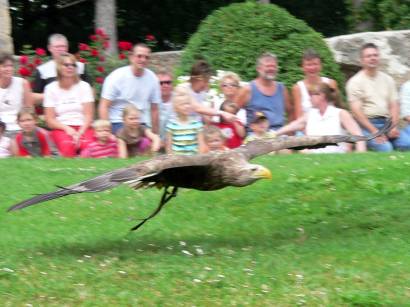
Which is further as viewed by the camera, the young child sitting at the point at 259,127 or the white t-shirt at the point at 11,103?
the young child sitting at the point at 259,127

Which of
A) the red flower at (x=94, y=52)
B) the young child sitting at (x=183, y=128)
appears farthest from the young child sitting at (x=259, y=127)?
the red flower at (x=94, y=52)

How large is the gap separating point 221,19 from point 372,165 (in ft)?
18.5

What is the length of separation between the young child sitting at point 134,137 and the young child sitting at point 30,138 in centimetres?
87

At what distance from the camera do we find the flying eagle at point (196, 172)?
738 cm

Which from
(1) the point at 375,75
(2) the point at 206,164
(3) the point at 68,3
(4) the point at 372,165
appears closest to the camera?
(2) the point at 206,164

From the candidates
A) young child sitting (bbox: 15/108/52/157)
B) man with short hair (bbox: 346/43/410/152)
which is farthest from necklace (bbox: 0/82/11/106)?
man with short hair (bbox: 346/43/410/152)

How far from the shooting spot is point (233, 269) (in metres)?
7.48

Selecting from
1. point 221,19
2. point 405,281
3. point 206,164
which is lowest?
point 405,281

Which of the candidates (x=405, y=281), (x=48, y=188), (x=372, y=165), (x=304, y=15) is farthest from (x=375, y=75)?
(x=304, y=15)

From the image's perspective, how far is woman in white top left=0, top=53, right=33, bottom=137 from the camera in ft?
38.2

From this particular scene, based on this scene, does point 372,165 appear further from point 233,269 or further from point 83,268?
point 83,268

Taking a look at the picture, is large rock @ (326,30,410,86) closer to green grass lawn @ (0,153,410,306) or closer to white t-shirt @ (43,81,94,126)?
green grass lawn @ (0,153,410,306)

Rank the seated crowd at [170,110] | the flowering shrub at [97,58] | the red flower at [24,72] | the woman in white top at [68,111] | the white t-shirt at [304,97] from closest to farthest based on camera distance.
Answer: the seated crowd at [170,110]
the woman in white top at [68,111]
the white t-shirt at [304,97]
the red flower at [24,72]
the flowering shrub at [97,58]

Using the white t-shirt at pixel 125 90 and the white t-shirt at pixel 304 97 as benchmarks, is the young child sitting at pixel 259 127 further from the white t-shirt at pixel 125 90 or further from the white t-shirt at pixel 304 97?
the white t-shirt at pixel 125 90
